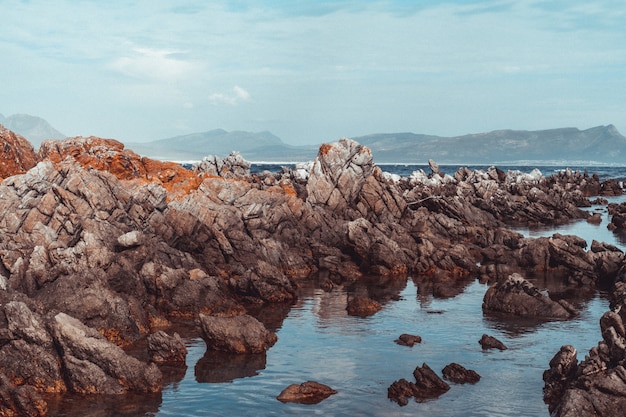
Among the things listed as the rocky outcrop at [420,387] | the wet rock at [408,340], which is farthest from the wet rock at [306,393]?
the wet rock at [408,340]

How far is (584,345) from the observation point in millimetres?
41062

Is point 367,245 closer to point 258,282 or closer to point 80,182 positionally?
point 258,282

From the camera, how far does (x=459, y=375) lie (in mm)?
35062

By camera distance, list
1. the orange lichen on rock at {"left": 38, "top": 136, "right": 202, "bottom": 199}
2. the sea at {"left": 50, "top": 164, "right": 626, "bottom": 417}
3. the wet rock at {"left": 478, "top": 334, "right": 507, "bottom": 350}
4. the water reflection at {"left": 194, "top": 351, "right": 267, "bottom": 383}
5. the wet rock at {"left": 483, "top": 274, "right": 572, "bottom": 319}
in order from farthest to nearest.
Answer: the orange lichen on rock at {"left": 38, "top": 136, "right": 202, "bottom": 199}, the wet rock at {"left": 483, "top": 274, "right": 572, "bottom": 319}, the wet rock at {"left": 478, "top": 334, "right": 507, "bottom": 350}, the water reflection at {"left": 194, "top": 351, "right": 267, "bottom": 383}, the sea at {"left": 50, "top": 164, "right": 626, "bottom": 417}

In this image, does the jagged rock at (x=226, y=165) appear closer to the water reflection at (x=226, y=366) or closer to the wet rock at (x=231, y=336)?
the wet rock at (x=231, y=336)

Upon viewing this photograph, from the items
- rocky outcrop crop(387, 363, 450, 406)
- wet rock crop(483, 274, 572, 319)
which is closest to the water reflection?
rocky outcrop crop(387, 363, 450, 406)

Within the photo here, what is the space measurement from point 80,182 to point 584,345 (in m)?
36.7

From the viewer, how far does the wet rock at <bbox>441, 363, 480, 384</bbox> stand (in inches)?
1369

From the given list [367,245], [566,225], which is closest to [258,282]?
[367,245]

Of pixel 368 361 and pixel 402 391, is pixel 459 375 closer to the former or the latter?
pixel 402 391

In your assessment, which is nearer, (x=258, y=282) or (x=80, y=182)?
(x=258, y=282)

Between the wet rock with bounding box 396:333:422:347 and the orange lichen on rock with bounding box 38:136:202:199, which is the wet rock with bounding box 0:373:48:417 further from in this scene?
the orange lichen on rock with bounding box 38:136:202:199

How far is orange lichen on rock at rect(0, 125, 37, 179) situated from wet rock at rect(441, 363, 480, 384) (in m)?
50.2

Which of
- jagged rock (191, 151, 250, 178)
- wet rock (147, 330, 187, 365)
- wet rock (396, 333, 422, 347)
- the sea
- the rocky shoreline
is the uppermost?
jagged rock (191, 151, 250, 178)
